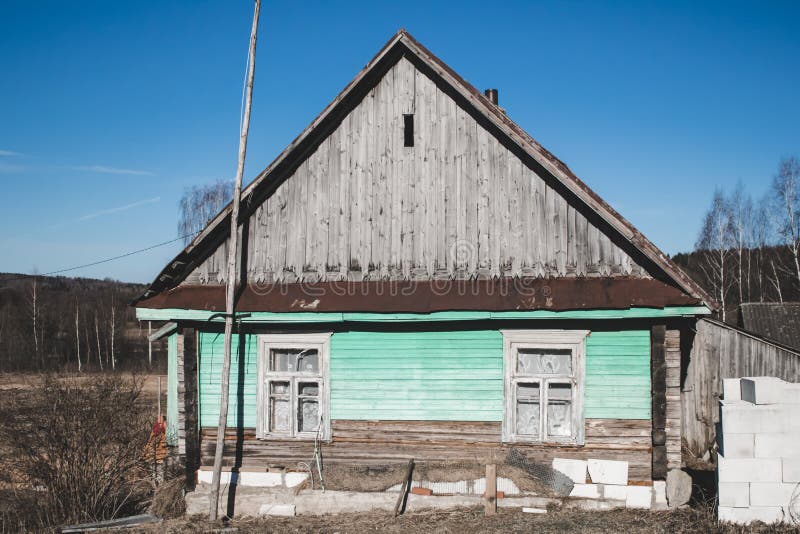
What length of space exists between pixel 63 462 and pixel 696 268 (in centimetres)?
3794

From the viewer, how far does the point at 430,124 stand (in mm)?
9602

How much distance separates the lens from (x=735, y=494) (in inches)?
304

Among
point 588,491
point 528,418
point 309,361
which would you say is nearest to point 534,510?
point 588,491

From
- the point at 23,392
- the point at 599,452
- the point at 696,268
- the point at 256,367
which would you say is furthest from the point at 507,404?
the point at 696,268

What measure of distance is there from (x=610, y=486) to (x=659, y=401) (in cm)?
138

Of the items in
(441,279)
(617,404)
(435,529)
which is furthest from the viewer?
(441,279)

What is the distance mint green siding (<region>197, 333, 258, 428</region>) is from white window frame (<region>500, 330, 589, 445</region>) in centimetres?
380

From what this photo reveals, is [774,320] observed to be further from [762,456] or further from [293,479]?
[293,479]

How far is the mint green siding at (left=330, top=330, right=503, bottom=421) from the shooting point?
895 cm

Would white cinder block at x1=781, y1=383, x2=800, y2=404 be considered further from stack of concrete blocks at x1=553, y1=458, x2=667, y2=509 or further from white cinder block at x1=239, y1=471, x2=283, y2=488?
white cinder block at x1=239, y1=471, x2=283, y2=488

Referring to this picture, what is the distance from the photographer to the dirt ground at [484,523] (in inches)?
303

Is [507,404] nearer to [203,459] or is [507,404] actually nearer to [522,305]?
[522,305]

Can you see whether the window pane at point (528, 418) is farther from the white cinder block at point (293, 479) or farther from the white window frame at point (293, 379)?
the white cinder block at point (293, 479)

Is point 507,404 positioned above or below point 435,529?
above
